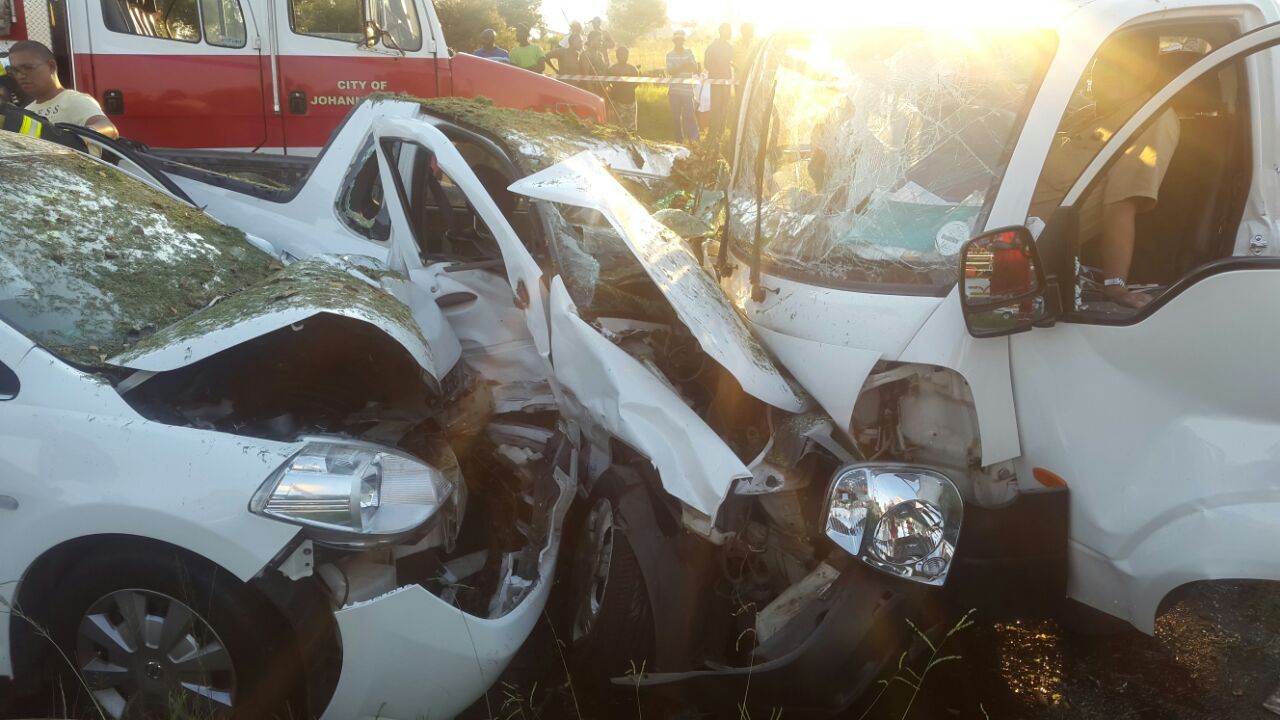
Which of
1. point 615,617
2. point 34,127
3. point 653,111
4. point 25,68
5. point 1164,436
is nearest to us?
point 1164,436

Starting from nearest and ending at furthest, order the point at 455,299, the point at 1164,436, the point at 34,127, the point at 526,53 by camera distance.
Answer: the point at 1164,436, the point at 455,299, the point at 34,127, the point at 526,53

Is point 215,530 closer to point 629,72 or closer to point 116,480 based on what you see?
point 116,480

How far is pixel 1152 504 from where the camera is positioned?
7.51ft

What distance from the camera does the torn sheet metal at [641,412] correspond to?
241cm

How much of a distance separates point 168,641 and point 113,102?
7035 mm

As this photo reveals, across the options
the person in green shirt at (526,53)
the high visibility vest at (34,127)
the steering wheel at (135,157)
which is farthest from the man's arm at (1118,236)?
the person in green shirt at (526,53)

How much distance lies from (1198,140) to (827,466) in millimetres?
1746

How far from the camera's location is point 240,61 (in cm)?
811

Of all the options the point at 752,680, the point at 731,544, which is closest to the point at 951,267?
the point at 731,544

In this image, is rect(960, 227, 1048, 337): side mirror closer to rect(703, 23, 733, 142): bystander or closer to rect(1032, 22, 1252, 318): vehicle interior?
rect(1032, 22, 1252, 318): vehicle interior

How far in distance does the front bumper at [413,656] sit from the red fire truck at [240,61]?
6.10 m

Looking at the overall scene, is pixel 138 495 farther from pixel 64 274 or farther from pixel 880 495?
pixel 880 495

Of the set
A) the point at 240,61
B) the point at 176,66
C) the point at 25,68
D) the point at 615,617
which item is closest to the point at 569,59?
the point at 240,61

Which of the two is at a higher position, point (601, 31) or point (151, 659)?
point (601, 31)
